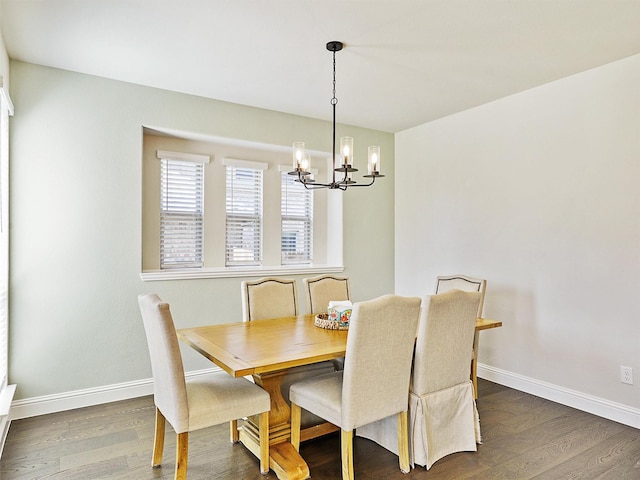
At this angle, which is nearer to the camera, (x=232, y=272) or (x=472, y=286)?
(x=472, y=286)

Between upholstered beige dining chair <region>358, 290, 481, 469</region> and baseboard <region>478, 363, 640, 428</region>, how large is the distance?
1250mm

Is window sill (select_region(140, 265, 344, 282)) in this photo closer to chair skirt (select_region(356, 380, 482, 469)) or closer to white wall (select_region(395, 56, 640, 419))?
white wall (select_region(395, 56, 640, 419))

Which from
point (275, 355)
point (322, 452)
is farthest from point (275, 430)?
point (275, 355)

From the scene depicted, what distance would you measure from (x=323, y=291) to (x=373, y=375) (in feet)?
4.42

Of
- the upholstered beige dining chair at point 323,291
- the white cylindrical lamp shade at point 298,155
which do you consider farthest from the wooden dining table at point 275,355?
the white cylindrical lamp shade at point 298,155

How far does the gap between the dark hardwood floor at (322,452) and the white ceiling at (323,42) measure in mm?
2634

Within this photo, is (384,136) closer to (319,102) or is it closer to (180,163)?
(319,102)

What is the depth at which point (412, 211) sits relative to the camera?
16.1 ft

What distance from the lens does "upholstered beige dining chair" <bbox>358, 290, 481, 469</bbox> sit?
93.4 inches

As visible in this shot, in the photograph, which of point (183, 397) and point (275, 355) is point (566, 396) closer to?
point (275, 355)

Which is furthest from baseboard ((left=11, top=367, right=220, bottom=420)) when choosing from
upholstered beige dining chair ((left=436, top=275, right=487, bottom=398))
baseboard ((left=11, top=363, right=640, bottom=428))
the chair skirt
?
upholstered beige dining chair ((left=436, top=275, right=487, bottom=398))

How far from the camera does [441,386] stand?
2.49 m

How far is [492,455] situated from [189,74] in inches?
136

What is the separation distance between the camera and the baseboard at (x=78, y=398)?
10.2ft
